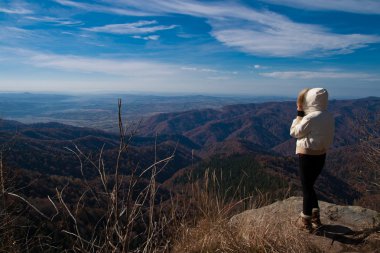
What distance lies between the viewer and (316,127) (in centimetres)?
435

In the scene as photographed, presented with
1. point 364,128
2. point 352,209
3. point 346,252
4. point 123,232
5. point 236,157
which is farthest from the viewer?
point 236,157

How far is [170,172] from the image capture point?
13738 cm

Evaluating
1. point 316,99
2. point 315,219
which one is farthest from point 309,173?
point 316,99

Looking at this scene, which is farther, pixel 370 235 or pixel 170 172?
pixel 170 172

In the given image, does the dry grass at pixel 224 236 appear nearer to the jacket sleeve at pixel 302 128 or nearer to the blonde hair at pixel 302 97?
the jacket sleeve at pixel 302 128

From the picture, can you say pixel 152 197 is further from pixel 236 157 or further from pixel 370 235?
pixel 236 157

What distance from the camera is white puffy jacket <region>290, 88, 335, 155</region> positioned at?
434cm

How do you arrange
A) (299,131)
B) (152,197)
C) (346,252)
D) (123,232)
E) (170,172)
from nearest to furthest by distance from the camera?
(123,232) < (152,197) < (346,252) < (299,131) < (170,172)

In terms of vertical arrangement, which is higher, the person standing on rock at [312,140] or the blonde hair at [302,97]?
the blonde hair at [302,97]

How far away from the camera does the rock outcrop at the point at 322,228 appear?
3.03m

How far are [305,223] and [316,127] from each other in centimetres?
130

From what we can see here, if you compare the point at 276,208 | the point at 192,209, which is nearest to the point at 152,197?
the point at 192,209

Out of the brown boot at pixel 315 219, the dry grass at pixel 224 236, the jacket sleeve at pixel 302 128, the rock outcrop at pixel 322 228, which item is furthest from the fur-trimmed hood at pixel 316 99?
the dry grass at pixel 224 236

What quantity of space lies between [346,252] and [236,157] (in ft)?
390
